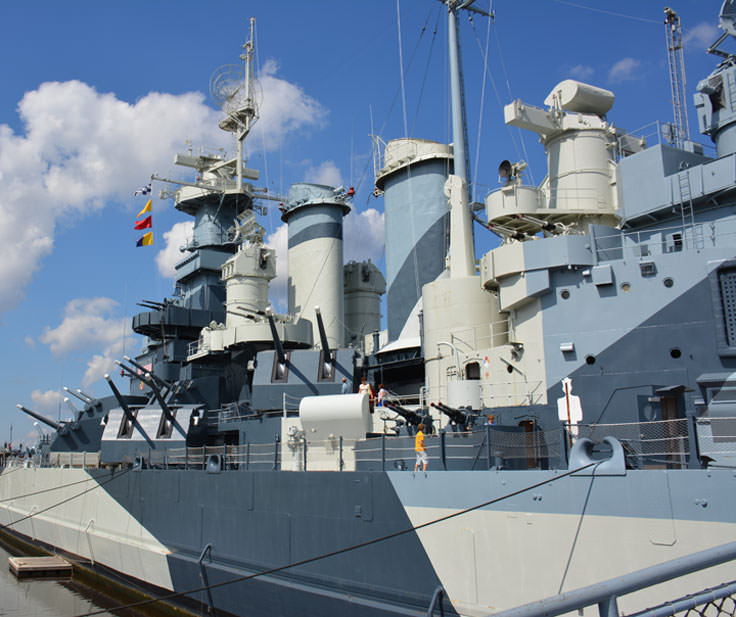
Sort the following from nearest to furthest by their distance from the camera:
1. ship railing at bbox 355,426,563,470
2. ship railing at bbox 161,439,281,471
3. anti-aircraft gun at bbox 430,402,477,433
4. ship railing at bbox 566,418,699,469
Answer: ship railing at bbox 566,418,699,469 → ship railing at bbox 355,426,563,470 → anti-aircraft gun at bbox 430,402,477,433 → ship railing at bbox 161,439,281,471

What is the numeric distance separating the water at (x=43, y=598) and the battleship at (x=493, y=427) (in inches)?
35.3

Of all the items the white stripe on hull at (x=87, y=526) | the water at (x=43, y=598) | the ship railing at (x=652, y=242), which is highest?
the ship railing at (x=652, y=242)

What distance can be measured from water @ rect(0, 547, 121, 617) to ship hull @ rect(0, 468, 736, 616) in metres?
1.53

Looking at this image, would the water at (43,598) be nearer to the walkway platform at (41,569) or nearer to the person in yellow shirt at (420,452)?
the walkway platform at (41,569)

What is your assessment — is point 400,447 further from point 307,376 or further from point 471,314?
point 307,376

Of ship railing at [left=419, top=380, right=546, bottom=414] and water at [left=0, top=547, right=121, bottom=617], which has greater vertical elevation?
ship railing at [left=419, top=380, right=546, bottom=414]

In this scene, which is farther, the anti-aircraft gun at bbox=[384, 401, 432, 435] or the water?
the water

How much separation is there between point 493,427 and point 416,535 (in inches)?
81.8

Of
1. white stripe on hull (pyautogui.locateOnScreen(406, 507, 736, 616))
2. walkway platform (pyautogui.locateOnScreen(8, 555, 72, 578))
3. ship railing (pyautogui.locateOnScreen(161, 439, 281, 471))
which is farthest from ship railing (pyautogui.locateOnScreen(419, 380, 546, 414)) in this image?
walkway platform (pyautogui.locateOnScreen(8, 555, 72, 578))

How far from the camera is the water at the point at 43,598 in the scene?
1496 cm

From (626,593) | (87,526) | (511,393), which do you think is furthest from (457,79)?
(626,593)

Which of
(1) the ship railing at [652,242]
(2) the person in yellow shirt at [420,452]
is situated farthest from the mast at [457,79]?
Answer: (2) the person in yellow shirt at [420,452]

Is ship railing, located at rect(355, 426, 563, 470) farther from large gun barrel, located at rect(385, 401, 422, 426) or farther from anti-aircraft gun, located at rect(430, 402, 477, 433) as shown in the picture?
large gun barrel, located at rect(385, 401, 422, 426)

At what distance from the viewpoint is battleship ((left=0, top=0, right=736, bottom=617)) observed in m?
7.41
